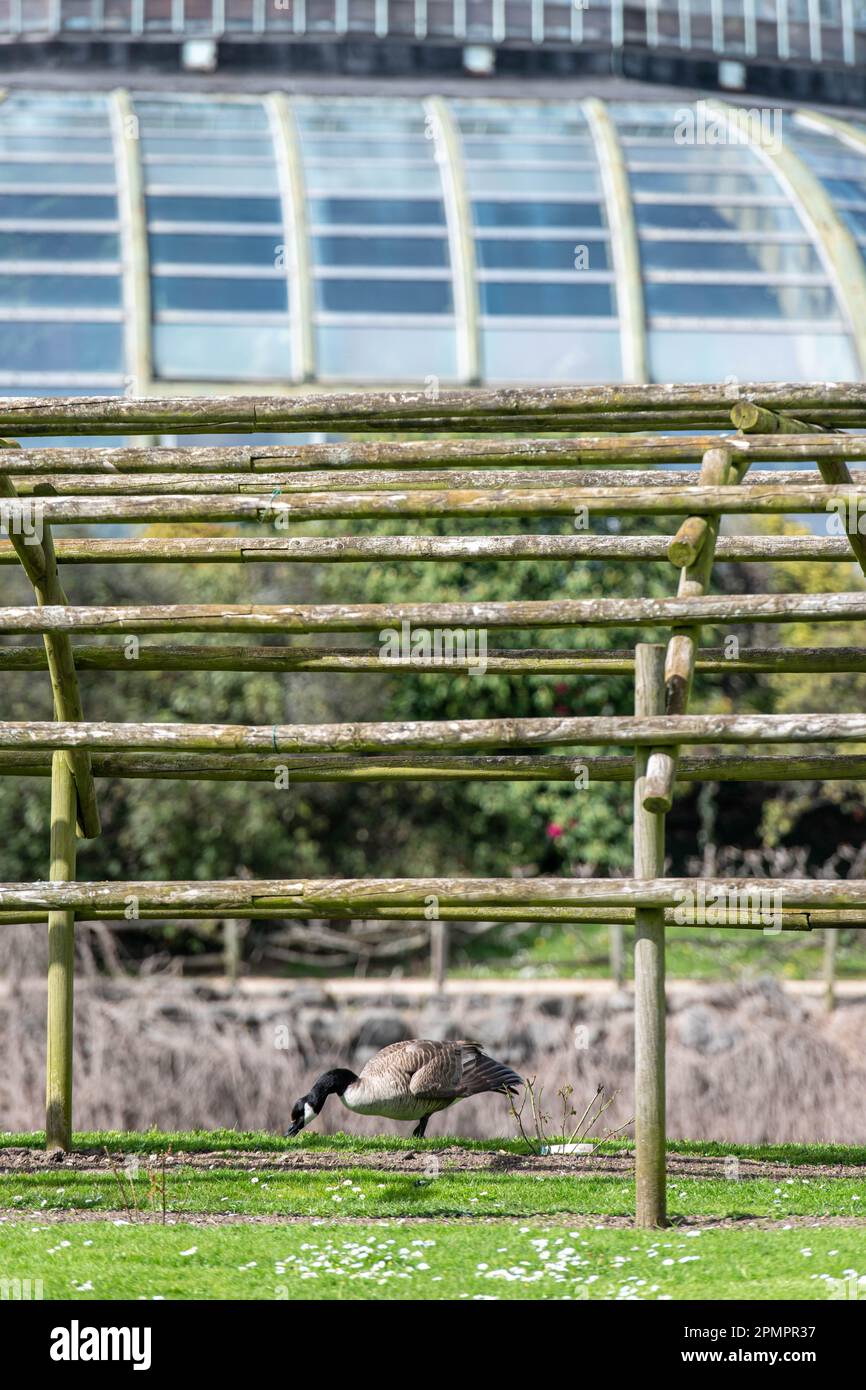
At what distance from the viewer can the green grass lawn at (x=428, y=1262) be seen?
5289 mm

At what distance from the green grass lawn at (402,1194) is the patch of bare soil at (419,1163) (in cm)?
16

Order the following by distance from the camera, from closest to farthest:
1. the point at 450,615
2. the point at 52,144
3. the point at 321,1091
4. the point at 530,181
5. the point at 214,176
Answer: the point at 450,615 → the point at 321,1091 → the point at 214,176 → the point at 52,144 → the point at 530,181

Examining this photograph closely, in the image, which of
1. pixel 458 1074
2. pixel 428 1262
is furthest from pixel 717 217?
pixel 428 1262

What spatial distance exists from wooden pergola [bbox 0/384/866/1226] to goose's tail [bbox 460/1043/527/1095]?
0.98m

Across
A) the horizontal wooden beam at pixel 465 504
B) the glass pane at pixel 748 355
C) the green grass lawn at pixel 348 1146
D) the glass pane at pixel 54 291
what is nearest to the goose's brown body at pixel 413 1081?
the green grass lawn at pixel 348 1146

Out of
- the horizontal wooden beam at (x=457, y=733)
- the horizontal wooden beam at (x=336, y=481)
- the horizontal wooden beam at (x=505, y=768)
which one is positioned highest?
the horizontal wooden beam at (x=336, y=481)

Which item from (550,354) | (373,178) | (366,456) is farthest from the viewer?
(373,178)

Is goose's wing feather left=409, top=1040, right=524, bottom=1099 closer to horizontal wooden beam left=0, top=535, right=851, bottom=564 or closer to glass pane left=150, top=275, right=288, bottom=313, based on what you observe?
horizontal wooden beam left=0, top=535, right=851, bottom=564

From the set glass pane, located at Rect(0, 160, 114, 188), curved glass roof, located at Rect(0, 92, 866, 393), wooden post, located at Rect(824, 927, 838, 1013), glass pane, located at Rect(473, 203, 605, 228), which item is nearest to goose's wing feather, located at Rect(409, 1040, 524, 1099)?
wooden post, located at Rect(824, 927, 838, 1013)

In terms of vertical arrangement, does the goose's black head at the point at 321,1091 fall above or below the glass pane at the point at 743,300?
below

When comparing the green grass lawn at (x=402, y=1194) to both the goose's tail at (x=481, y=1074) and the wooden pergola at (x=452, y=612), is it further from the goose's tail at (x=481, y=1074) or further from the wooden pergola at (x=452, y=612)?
the wooden pergola at (x=452, y=612)

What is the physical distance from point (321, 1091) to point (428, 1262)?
257 cm

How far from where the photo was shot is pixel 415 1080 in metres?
7.79

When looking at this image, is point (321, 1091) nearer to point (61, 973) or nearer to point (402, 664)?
point (61, 973)
